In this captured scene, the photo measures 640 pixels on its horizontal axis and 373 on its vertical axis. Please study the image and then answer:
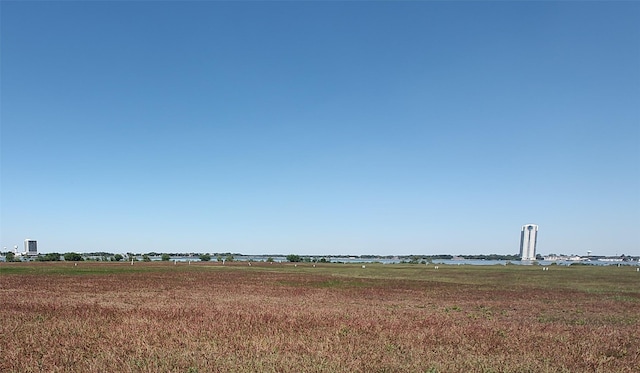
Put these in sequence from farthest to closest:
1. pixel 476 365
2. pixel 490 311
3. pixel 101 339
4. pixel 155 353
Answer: pixel 490 311, pixel 101 339, pixel 155 353, pixel 476 365

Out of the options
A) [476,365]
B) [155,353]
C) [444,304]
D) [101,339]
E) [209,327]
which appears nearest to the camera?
[476,365]

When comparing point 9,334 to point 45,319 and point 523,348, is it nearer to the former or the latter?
point 45,319

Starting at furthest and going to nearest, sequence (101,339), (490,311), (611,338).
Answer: (490,311) < (611,338) < (101,339)

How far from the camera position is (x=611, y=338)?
1245cm

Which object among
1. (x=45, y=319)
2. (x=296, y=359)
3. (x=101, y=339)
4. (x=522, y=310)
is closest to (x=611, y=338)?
(x=522, y=310)

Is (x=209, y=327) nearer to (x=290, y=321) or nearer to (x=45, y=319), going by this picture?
(x=290, y=321)

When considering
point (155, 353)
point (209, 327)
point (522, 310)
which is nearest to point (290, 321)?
point (209, 327)

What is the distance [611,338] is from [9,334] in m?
19.8

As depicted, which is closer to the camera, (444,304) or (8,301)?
(8,301)

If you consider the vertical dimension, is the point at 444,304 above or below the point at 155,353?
below

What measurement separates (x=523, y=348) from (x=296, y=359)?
6791 millimetres

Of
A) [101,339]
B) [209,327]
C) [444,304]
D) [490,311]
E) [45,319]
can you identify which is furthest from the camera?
[444,304]

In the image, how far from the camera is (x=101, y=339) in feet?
37.1

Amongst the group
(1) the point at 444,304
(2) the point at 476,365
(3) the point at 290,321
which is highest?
(2) the point at 476,365
